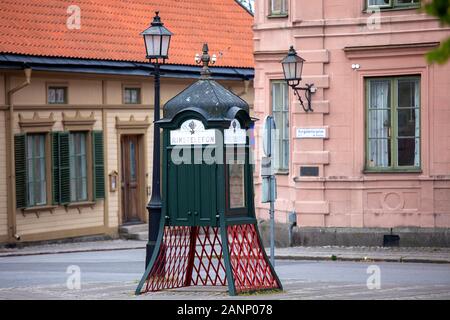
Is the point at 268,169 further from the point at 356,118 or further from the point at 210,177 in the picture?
the point at 356,118

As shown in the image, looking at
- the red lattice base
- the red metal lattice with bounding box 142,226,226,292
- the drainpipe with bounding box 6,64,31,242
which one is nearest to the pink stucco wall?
the drainpipe with bounding box 6,64,31,242

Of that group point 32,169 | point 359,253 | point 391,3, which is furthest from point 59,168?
point 391,3

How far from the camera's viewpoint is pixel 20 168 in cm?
2967

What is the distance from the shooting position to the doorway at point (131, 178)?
111ft

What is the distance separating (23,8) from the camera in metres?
31.6

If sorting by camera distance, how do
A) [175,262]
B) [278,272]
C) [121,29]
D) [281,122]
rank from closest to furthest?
[175,262]
[278,272]
[281,122]
[121,29]

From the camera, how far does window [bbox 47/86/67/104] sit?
30.9 m

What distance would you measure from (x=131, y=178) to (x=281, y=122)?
26.1 feet

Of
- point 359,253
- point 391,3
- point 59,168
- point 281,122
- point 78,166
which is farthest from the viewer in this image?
point 78,166

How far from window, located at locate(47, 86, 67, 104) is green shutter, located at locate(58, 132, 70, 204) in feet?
2.74

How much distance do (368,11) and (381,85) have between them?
1.53m

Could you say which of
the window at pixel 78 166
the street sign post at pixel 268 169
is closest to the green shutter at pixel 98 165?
the window at pixel 78 166

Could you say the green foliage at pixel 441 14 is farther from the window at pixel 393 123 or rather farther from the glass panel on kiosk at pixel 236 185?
the window at pixel 393 123

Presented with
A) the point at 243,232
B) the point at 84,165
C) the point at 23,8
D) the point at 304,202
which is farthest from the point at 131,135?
the point at 243,232
